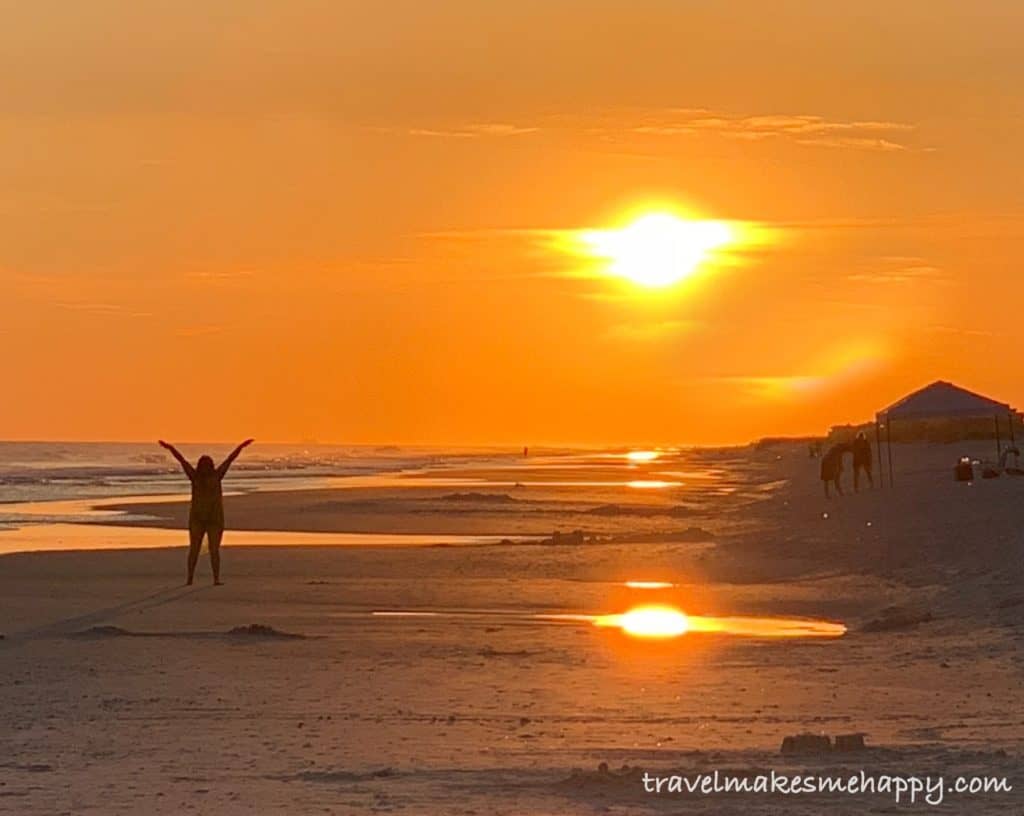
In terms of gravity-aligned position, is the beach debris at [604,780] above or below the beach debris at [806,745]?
below

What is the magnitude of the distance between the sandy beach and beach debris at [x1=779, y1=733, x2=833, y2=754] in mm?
89

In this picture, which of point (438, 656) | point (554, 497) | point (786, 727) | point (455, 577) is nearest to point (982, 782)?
point (786, 727)

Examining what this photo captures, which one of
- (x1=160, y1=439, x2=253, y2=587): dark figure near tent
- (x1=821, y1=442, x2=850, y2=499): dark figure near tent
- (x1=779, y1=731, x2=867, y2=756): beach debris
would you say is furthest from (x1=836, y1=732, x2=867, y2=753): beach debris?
(x1=821, y1=442, x2=850, y2=499): dark figure near tent

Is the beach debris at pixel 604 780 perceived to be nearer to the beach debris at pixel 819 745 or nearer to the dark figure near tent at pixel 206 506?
the beach debris at pixel 819 745

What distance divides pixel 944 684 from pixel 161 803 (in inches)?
288

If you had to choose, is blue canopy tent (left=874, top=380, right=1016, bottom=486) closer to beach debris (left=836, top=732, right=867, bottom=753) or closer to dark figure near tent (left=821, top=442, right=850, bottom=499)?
dark figure near tent (left=821, top=442, right=850, bottom=499)

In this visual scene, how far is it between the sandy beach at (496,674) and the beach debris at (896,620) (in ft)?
0.19

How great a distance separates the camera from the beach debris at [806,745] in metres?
11.7

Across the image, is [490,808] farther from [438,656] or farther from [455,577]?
[455,577]

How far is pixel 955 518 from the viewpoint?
3175cm

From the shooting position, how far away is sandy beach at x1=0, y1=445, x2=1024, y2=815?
1109cm

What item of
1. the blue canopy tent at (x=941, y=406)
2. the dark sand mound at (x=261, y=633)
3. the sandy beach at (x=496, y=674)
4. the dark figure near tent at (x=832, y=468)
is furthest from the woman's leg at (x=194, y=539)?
the blue canopy tent at (x=941, y=406)

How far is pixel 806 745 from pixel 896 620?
9100mm

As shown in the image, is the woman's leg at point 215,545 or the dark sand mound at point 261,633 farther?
the woman's leg at point 215,545
